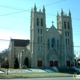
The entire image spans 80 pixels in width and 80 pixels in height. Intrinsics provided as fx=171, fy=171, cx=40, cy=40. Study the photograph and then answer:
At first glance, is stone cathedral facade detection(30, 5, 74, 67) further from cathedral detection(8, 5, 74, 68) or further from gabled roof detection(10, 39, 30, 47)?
gabled roof detection(10, 39, 30, 47)

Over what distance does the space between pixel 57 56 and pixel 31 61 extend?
11.3 metres

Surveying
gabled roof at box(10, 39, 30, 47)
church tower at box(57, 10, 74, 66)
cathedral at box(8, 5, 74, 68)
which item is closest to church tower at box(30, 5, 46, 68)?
cathedral at box(8, 5, 74, 68)

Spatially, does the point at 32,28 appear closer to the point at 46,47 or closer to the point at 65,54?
the point at 46,47

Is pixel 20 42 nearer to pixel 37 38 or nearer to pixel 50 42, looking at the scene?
pixel 37 38

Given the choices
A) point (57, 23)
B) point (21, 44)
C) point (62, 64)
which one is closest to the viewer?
point (62, 64)

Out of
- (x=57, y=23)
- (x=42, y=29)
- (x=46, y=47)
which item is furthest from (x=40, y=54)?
(x=57, y=23)

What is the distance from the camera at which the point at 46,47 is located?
6619 cm

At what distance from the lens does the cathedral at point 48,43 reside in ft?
212

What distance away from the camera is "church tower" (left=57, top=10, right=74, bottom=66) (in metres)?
68.9

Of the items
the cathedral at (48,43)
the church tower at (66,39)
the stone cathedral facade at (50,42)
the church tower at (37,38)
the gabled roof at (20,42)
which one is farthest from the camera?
the gabled roof at (20,42)

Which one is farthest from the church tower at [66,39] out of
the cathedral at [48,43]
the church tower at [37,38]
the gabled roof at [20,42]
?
the gabled roof at [20,42]

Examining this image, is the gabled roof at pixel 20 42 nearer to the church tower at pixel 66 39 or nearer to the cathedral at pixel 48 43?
the cathedral at pixel 48 43

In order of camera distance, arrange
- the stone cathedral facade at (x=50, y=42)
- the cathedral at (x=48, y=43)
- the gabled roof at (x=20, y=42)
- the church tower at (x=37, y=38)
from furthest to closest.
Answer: the gabled roof at (x=20, y=42)
the stone cathedral facade at (x=50, y=42)
the cathedral at (x=48, y=43)
the church tower at (x=37, y=38)

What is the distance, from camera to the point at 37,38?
6538cm
